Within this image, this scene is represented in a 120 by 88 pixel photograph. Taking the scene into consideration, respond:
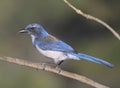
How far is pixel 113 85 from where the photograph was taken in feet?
44.0

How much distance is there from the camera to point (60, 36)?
49.4 ft

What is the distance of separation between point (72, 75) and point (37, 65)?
30 cm

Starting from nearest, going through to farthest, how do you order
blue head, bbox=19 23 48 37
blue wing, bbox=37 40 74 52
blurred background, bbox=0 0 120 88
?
blue wing, bbox=37 40 74 52
blue head, bbox=19 23 48 37
blurred background, bbox=0 0 120 88

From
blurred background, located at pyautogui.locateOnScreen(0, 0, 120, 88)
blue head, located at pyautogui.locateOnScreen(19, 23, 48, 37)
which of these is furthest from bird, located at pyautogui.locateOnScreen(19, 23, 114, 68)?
blurred background, located at pyautogui.locateOnScreen(0, 0, 120, 88)

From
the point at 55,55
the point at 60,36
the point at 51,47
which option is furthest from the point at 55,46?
the point at 60,36

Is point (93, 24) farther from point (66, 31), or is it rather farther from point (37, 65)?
point (37, 65)

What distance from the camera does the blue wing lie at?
5.30 meters

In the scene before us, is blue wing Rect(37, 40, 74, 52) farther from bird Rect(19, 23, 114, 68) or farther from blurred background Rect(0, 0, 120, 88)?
blurred background Rect(0, 0, 120, 88)

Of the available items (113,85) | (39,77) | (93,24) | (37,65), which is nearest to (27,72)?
(39,77)

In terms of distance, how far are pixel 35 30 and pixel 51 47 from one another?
184 millimetres

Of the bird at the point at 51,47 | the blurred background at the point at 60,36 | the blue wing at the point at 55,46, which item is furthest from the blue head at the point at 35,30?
the blurred background at the point at 60,36

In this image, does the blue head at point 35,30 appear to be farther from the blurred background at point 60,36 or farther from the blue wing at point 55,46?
the blurred background at point 60,36

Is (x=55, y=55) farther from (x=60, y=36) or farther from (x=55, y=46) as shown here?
(x=60, y=36)

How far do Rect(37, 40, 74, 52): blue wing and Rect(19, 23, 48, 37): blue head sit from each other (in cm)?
12
